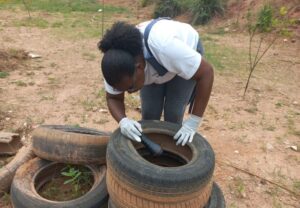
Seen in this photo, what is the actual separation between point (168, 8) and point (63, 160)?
9870 mm

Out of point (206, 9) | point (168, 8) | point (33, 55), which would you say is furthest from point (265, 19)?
point (33, 55)

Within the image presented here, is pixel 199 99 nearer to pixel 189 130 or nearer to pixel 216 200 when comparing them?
pixel 189 130

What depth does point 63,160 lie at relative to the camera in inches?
117

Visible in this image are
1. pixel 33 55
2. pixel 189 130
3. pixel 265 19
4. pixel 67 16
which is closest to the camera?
pixel 189 130

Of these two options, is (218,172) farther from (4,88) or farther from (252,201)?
(4,88)

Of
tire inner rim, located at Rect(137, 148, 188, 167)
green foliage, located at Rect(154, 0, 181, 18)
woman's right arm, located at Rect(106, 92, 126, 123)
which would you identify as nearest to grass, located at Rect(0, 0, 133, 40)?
green foliage, located at Rect(154, 0, 181, 18)

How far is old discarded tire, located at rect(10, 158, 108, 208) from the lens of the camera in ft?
8.77

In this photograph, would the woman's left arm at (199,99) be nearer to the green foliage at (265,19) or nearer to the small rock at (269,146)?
the small rock at (269,146)

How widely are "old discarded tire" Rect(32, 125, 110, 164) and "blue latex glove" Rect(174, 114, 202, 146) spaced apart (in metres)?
0.70

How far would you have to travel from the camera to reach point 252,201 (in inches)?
130

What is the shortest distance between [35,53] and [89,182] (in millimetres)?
4708

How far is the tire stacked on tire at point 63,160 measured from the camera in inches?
109

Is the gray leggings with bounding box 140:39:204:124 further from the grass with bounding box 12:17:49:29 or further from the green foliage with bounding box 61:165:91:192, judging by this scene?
the grass with bounding box 12:17:49:29

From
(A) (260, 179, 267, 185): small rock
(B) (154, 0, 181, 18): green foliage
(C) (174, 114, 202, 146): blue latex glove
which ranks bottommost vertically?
(B) (154, 0, 181, 18): green foliage
